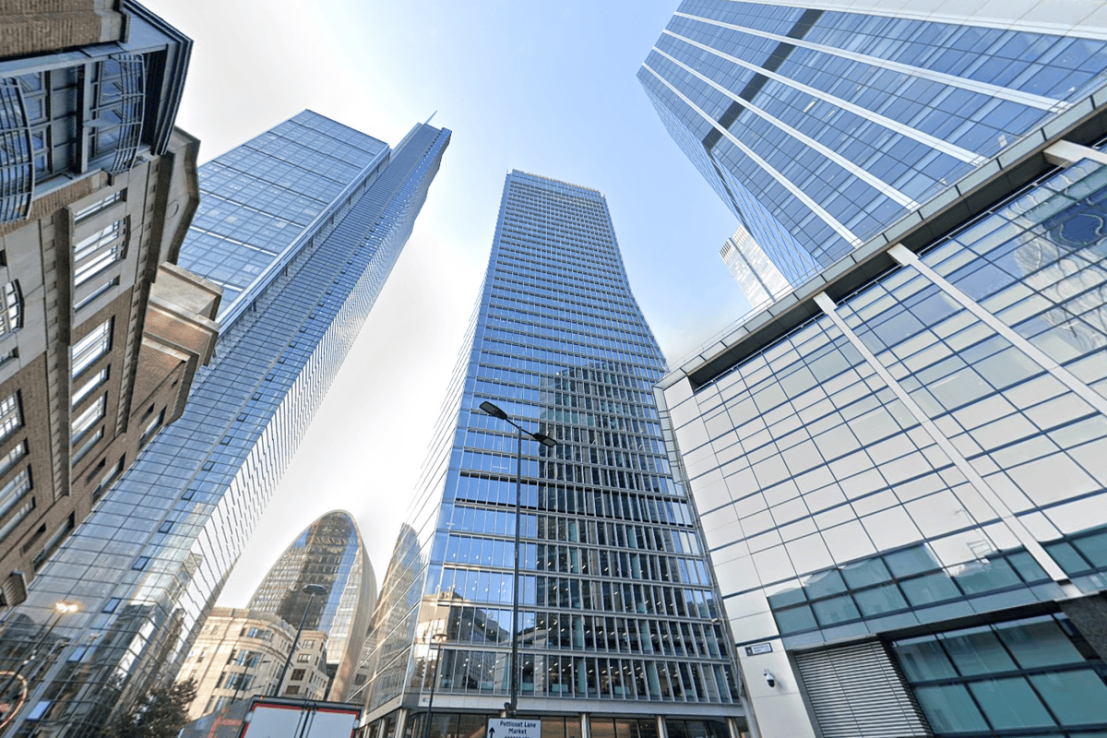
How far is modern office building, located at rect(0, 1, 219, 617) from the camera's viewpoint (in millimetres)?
11945

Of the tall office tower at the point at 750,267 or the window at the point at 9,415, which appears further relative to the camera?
the tall office tower at the point at 750,267

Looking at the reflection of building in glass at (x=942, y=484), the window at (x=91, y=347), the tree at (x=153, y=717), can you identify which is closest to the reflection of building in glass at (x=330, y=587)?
the tree at (x=153, y=717)

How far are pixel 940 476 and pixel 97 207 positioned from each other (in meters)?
31.7

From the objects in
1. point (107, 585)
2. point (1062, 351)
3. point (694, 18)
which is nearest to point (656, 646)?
point (1062, 351)

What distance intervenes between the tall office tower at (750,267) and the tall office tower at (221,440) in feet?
321

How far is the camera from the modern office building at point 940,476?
42.4 ft

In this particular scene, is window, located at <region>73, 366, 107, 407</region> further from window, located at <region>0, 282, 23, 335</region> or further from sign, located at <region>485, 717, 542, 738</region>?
sign, located at <region>485, 717, 542, 738</region>

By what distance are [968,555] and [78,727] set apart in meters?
75.1

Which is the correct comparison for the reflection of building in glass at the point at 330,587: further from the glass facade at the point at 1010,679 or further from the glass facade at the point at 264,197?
the glass facade at the point at 1010,679

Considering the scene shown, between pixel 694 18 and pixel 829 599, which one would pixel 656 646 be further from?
pixel 694 18

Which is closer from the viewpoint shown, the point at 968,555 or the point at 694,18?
the point at 968,555

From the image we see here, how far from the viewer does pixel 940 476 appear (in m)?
15.9

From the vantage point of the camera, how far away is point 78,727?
1783 inches

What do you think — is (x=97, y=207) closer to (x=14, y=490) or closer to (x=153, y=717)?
(x=14, y=490)
